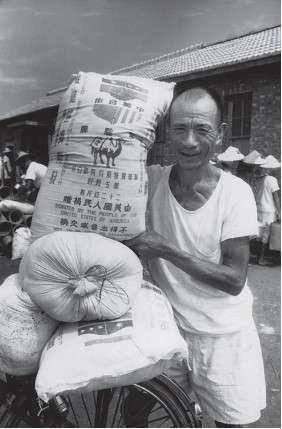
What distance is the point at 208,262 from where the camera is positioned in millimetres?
1722

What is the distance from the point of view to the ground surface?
10.6 ft

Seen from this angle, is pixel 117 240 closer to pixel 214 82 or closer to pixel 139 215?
pixel 139 215

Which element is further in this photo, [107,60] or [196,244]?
[107,60]

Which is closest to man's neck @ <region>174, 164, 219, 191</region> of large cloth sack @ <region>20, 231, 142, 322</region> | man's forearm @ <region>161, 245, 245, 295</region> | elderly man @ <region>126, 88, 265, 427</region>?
elderly man @ <region>126, 88, 265, 427</region>

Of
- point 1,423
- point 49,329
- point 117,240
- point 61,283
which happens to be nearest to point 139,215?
point 117,240

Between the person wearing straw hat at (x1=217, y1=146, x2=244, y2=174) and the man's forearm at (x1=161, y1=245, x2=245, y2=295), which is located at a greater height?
the person wearing straw hat at (x1=217, y1=146, x2=244, y2=174)

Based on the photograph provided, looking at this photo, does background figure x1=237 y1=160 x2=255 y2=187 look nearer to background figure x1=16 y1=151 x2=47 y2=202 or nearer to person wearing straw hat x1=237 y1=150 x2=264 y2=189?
person wearing straw hat x1=237 y1=150 x2=264 y2=189

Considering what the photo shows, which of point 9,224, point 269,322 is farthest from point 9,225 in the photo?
point 269,322

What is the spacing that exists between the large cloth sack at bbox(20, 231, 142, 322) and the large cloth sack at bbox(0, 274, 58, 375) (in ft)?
0.28

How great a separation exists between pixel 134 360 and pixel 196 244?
55 centimetres

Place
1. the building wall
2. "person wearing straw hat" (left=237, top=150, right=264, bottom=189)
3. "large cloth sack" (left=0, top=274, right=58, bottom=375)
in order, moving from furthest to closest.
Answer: the building wall < "person wearing straw hat" (left=237, top=150, right=264, bottom=189) < "large cloth sack" (left=0, top=274, right=58, bottom=375)

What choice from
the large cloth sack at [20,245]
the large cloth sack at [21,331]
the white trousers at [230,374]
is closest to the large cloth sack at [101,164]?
the large cloth sack at [21,331]

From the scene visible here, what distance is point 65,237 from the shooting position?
59.2 inches

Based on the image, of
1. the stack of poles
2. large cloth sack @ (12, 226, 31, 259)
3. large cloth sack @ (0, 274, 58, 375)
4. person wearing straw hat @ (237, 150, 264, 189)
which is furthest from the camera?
person wearing straw hat @ (237, 150, 264, 189)
